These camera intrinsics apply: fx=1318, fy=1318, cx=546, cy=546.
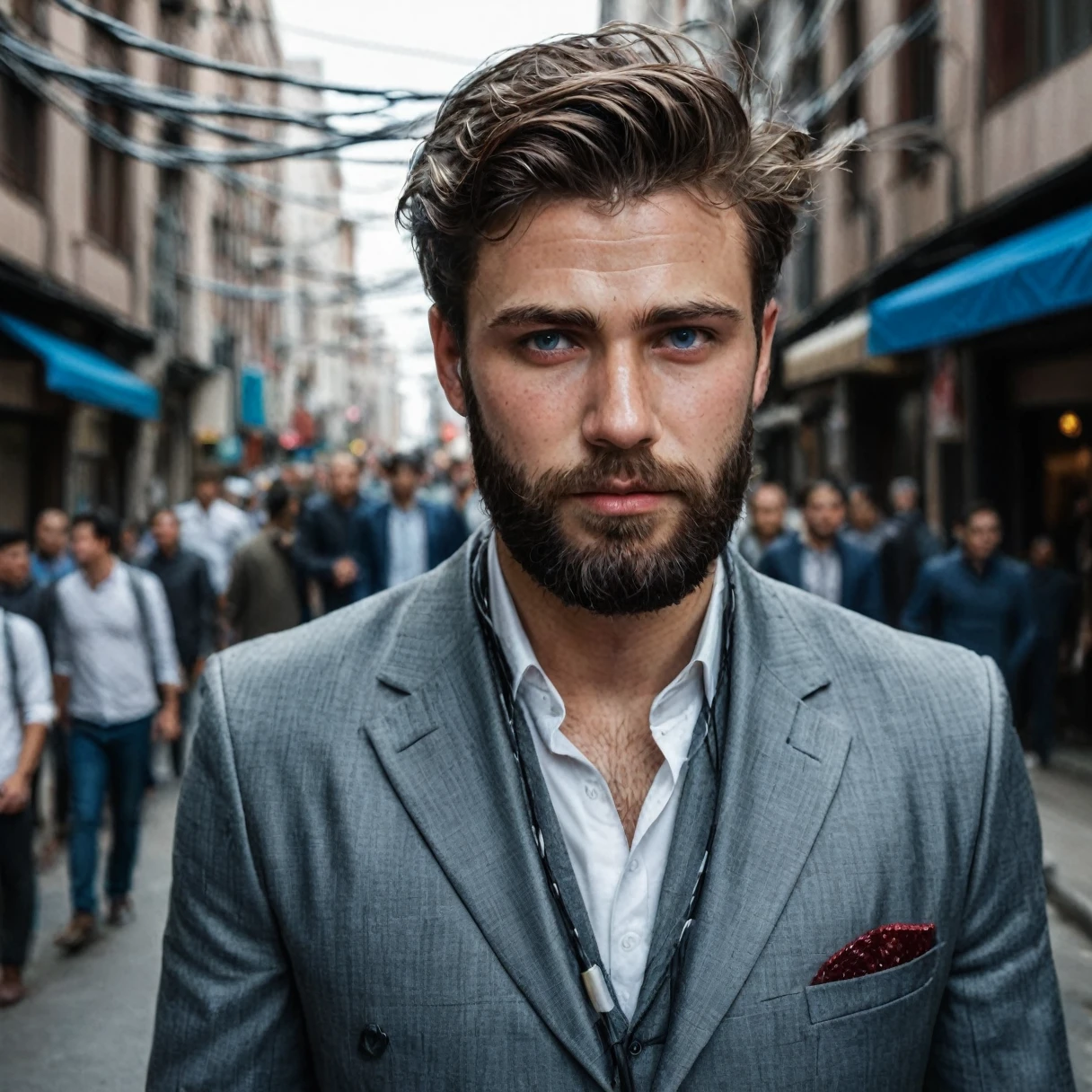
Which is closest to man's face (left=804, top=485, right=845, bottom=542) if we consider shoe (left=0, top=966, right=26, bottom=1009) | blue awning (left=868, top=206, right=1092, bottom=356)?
blue awning (left=868, top=206, right=1092, bottom=356)

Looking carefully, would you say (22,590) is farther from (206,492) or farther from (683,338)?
(683,338)

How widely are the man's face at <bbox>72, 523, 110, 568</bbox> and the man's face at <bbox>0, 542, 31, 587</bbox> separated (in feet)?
2.78

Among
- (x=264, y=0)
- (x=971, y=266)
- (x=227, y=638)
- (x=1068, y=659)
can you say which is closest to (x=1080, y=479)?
(x=1068, y=659)

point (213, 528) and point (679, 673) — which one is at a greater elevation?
point (213, 528)

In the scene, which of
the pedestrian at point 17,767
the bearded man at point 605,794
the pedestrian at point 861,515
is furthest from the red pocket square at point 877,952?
the pedestrian at point 861,515

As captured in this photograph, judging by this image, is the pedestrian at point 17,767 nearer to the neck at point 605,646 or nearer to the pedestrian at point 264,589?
the pedestrian at point 264,589

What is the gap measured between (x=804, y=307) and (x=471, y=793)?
2078 centimetres

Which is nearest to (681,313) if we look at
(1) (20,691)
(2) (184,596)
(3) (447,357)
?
(3) (447,357)

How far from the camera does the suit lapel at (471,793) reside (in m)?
Answer: 1.71

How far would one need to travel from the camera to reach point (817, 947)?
5.69 feet

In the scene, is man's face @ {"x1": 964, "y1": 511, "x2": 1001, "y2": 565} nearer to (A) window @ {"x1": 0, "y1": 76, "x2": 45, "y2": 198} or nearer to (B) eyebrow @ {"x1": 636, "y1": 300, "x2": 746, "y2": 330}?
(B) eyebrow @ {"x1": 636, "y1": 300, "x2": 746, "y2": 330}

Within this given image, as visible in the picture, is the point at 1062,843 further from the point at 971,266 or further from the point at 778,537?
the point at 971,266

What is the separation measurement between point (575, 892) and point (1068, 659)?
10.4 metres

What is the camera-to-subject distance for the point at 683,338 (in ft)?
5.96
